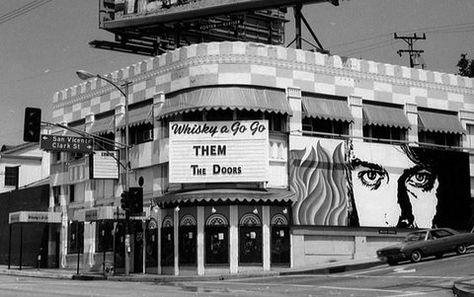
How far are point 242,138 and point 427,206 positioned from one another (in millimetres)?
12156

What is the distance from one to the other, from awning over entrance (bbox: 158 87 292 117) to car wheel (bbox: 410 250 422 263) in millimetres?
10052

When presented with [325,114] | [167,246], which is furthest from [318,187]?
[167,246]

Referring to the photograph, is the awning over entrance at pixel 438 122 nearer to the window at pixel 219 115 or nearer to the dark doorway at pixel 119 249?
the window at pixel 219 115

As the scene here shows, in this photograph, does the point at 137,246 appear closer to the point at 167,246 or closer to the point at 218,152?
the point at 167,246

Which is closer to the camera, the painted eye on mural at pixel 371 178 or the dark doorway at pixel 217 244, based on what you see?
the dark doorway at pixel 217 244

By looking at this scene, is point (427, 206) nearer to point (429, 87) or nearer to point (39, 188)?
point (429, 87)

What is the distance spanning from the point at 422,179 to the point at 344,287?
706 inches

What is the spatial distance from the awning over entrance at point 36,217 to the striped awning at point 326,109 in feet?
62.2

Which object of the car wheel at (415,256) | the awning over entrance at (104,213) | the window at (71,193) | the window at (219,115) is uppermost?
the window at (219,115)

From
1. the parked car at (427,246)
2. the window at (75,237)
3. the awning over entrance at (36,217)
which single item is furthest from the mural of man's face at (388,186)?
the awning over entrance at (36,217)

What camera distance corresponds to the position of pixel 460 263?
30.5m

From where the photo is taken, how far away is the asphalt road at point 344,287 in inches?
907

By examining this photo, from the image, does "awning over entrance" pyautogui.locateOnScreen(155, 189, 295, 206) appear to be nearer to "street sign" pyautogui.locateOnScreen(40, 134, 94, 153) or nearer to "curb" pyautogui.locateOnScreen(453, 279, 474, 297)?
"street sign" pyautogui.locateOnScreen(40, 134, 94, 153)

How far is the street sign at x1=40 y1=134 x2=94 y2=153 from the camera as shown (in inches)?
1492
